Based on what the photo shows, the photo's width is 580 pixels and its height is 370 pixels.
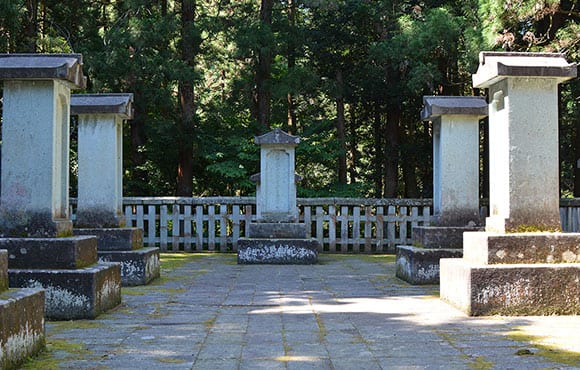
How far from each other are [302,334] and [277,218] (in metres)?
7.66

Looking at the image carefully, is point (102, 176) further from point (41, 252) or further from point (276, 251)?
point (276, 251)

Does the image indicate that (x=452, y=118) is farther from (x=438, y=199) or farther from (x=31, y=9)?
(x=31, y=9)

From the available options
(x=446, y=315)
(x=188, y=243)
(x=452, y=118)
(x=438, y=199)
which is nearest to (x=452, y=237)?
(x=438, y=199)

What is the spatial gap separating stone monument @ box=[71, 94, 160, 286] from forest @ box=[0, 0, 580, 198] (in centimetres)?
779

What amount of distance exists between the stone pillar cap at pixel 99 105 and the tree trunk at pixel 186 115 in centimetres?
911

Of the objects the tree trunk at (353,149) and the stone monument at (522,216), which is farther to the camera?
the tree trunk at (353,149)

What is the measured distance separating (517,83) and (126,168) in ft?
52.4

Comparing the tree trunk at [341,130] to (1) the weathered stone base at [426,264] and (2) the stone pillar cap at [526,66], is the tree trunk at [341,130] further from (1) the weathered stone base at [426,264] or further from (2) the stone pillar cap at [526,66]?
(2) the stone pillar cap at [526,66]

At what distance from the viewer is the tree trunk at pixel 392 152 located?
20984 mm

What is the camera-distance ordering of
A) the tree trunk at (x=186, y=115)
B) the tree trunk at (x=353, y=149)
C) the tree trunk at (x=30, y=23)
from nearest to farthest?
the tree trunk at (x=30, y=23)
the tree trunk at (x=186, y=115)
the tree trunk at (x=353, y=149)

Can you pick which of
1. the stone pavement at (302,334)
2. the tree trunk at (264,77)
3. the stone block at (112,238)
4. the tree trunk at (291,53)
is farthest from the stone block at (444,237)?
the tree trunk at (291,53)

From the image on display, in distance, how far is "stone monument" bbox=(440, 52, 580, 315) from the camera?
19.8 feet

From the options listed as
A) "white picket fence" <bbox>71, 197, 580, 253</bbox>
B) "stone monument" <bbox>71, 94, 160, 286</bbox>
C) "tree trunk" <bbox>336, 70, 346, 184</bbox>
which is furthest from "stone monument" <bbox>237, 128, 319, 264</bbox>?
"tree trunk" <bbox>336, 70, 346, 184</bbox>

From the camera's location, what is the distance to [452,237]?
9.00 metres
